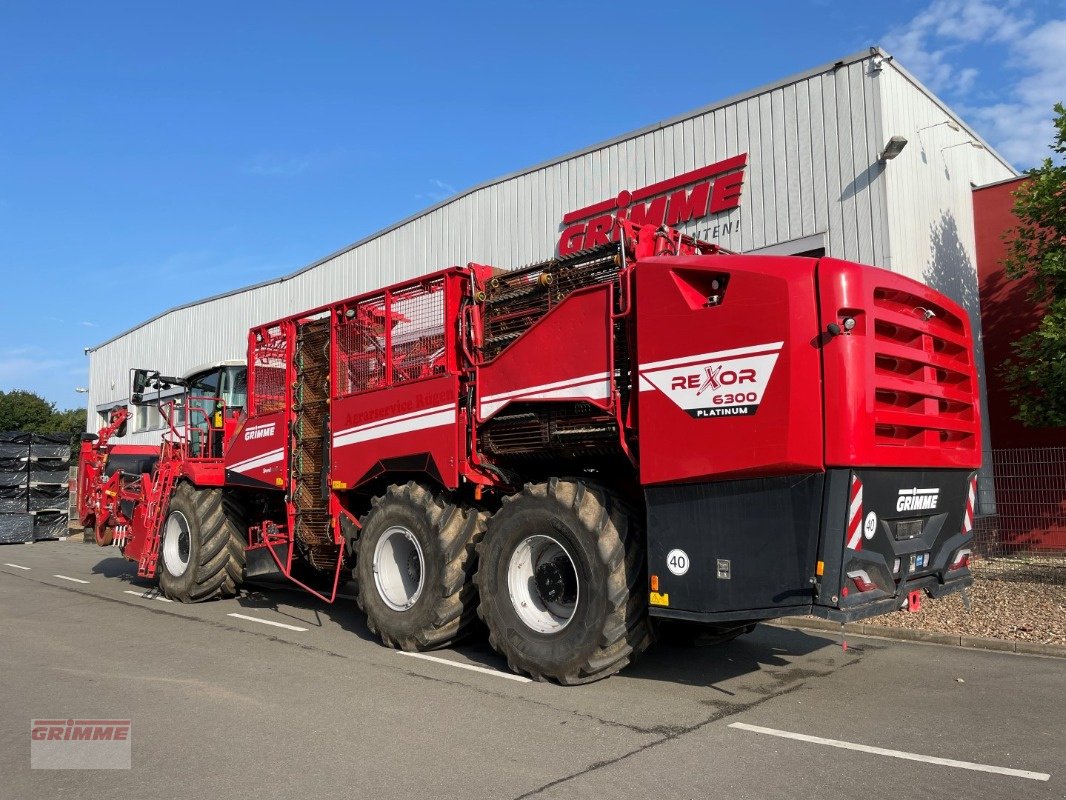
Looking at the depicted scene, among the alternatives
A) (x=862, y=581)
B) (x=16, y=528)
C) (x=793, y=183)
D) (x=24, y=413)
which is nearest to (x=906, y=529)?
(x=862, y=581)

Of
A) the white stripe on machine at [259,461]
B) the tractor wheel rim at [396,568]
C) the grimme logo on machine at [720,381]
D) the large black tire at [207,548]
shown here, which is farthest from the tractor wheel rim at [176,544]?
the grimme logo on machine at [720,381]

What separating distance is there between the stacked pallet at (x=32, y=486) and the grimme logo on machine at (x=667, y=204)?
1577 centimetres

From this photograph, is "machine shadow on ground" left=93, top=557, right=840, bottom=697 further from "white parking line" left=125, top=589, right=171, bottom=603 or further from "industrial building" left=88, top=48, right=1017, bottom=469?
"industrial building" left=88, top=48, right=1017, bottom=469

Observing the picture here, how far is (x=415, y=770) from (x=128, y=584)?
376 inches

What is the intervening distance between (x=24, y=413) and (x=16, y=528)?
42231 mm

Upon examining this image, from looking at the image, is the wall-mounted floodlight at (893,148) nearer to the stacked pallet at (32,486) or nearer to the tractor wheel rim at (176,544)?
the tractor wheel rim at (176,544)

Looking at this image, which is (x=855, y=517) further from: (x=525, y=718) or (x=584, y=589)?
(x=525, y=718)

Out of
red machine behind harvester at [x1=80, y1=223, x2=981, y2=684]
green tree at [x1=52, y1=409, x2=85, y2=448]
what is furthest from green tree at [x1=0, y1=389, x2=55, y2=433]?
red machine behind harvester at [x1=80, y1=223, x2=981, y2=684]

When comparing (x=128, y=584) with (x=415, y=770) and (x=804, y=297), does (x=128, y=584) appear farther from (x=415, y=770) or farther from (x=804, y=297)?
(x=804, y=297)

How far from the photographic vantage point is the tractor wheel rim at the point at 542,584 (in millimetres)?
6168

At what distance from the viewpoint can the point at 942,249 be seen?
1305 cm

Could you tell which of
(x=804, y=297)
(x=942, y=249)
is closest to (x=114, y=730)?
(x=804, y=297)

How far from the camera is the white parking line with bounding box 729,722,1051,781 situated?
13.9 feet

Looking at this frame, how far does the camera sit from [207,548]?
980 cm
